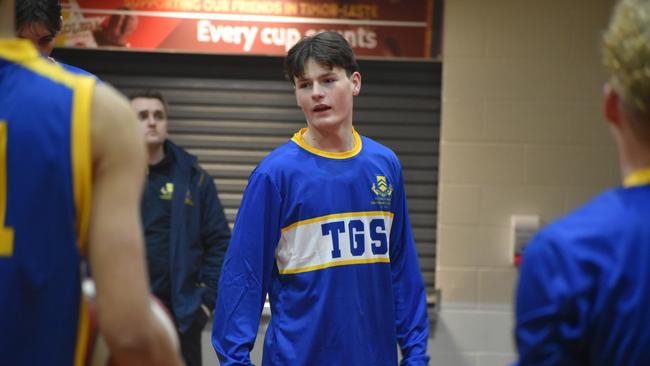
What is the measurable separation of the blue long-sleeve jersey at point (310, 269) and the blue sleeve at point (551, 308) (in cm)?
148

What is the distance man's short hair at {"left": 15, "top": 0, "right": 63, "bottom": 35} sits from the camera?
2062mm

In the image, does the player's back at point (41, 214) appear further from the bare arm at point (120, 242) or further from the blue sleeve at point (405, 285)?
the blue sleeve at point (405, 285)

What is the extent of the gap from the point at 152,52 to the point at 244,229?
301 cm

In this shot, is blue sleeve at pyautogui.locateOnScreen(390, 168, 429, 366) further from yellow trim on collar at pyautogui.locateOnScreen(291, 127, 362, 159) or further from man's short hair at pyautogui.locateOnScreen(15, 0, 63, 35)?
man's short hair at pyautogui.locateOnScreen(15, 0, 63, 35)

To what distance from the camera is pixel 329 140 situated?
3092 millimetres

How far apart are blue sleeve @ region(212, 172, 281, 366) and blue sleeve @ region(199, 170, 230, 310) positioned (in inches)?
73.2

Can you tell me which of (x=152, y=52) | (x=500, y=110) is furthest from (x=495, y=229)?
(x=152, y=52)

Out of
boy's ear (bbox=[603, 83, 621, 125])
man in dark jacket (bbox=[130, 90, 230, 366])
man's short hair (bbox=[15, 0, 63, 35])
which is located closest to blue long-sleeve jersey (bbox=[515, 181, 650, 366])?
boy's ear (bbox=[603, 83, 621, 125])

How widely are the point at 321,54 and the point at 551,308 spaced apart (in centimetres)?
186

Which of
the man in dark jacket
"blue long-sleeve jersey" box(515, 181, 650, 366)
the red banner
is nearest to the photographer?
"blue long-sleeve jersey" box(515, 181, 650, 366)

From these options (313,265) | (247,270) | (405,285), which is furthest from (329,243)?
(405,285)

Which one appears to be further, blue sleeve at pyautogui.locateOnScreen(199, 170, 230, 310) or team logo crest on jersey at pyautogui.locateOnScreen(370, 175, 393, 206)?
blue sleeve at pyautogui.locateOnScreen(199, 170, 230, 310)

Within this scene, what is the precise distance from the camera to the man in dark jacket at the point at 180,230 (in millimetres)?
4594

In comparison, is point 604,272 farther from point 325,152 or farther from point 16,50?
point 325,152
